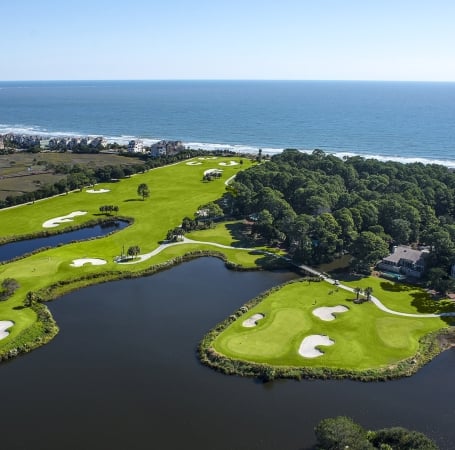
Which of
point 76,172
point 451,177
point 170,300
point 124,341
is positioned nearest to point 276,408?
point 124,341

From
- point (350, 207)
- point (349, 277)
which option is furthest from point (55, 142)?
point (349, 277)

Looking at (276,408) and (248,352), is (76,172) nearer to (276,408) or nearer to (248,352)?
(248,352)

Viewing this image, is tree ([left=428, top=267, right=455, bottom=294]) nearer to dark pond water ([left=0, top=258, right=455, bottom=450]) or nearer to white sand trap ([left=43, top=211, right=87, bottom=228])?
dark pond water ([left=0, top=258, right=455, bottom=450])

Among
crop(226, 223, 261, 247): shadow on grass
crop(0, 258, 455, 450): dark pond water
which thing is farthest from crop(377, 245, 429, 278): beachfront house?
crop(226, 223, 261, 247): shadow on grass

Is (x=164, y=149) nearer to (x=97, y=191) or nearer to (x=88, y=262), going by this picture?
(x=97, y=191)

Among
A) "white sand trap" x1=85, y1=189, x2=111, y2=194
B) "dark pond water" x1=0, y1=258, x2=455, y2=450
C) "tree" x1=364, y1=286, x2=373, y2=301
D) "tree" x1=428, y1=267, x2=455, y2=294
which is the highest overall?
"white sand trap" x1=85, y1=189, x2=111, y2=194
